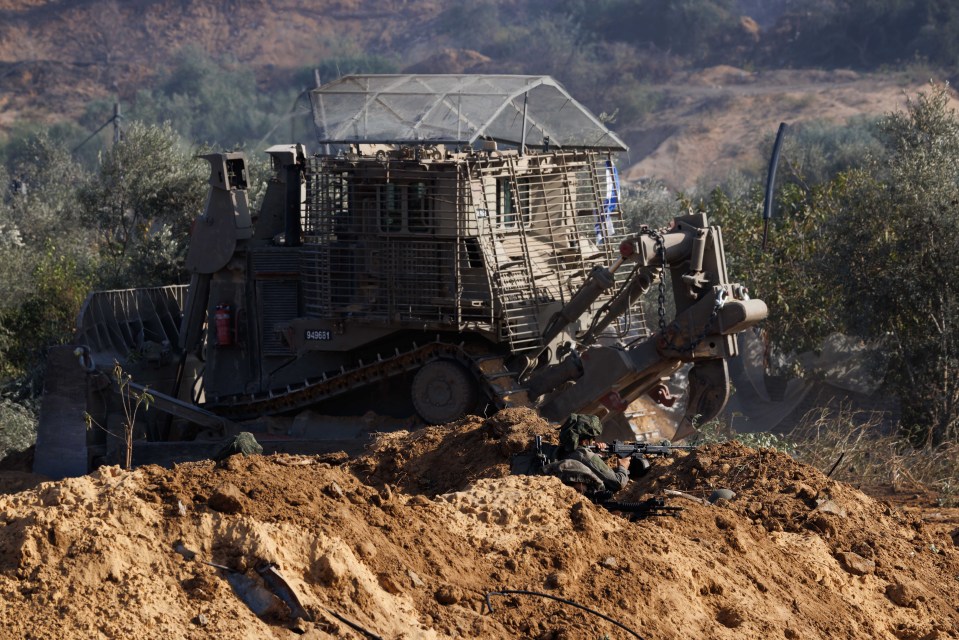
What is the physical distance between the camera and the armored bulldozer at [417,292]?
12953mm

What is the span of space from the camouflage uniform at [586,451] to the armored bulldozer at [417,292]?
11.5 feet

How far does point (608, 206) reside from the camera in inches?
579

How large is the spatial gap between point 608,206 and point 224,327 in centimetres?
467

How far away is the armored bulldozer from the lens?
510 inches

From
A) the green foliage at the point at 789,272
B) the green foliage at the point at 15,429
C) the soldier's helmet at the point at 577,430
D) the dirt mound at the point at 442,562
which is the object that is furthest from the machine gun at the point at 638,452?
the green foliage at the point at 15,429

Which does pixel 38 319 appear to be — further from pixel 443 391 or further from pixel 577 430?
pixel 577 430

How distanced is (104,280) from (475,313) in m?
9.99

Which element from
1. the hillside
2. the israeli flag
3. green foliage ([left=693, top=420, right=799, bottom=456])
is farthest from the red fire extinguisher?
the hillside

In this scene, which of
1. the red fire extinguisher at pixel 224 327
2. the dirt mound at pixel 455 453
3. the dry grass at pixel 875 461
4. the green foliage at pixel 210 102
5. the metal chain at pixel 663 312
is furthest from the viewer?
the green foliage at pixel 210 102

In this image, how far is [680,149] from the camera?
54.5 metres

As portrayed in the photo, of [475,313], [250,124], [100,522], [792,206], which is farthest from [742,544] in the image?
[250,124]

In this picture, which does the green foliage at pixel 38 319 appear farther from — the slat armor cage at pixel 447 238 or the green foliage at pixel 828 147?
the green foliage at pixel 828 147

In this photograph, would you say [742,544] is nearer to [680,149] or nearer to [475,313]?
[475,313]

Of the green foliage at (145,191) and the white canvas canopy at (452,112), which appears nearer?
the white canvas canopy at (452,112)
